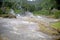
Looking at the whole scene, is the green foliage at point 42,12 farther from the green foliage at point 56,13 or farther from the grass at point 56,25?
the grass at point 56,25

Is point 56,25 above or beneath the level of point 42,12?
beneath

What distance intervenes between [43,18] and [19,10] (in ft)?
1.37

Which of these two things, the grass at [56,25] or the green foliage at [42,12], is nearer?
the grass at [56,25]

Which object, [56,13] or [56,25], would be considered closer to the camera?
[56,25]

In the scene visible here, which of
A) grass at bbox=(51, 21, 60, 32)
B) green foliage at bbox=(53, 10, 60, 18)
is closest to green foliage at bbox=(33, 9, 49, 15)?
green foliage at bbox=(53, 10, 60, 18)

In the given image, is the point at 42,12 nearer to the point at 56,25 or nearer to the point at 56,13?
the point at 56,13

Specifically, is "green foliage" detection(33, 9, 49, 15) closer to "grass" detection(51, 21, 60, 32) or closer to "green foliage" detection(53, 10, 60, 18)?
"green foliage" detection(53, 10, 60, 18)

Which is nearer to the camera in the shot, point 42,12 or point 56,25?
point 56,25

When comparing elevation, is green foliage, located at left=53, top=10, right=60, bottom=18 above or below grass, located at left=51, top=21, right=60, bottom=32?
above

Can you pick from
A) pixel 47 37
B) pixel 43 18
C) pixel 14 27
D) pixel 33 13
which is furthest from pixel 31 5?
pixel 47 37

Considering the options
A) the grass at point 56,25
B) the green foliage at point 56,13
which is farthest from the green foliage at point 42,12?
the grass at point 56,25

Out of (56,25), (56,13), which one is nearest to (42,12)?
(56,13)

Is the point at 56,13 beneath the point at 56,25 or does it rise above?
above

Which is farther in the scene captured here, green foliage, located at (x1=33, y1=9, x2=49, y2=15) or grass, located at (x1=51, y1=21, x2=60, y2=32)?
green foliage, located at (x1=33, y1=9, x2=49, y2=15)
